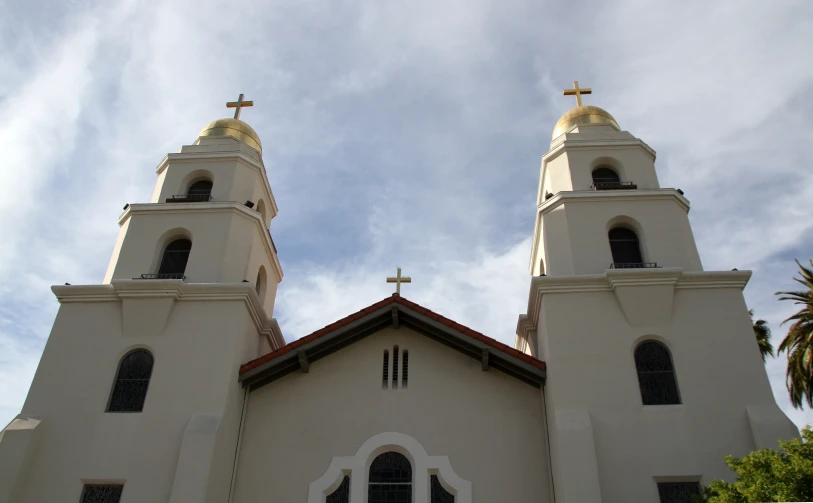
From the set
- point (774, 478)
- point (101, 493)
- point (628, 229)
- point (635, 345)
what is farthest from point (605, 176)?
point (101, 493)

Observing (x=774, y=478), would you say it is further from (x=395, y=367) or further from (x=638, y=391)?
(x=395, y=367)

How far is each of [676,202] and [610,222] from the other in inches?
73.7

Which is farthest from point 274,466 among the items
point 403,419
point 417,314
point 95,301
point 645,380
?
point 645,380

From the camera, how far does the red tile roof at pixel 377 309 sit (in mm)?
15875

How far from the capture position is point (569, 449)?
45.1ft

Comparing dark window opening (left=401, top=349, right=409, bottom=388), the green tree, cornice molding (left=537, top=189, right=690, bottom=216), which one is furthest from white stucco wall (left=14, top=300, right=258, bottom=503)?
the green tree

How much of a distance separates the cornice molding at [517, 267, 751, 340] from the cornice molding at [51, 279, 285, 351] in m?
6.91

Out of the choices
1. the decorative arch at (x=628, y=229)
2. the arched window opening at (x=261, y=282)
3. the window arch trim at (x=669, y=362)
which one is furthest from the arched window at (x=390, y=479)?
the decorative arch at (x=628, y=229)

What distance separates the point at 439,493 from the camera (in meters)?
14.9

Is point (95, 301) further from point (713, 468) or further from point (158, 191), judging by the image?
point (713, 468)

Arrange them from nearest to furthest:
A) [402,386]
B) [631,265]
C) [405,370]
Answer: [402,386] → [405,370] → [631,265]

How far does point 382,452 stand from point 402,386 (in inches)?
65.6

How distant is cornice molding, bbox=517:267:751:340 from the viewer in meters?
15.9

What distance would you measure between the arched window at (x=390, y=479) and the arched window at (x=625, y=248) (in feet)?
23.1
